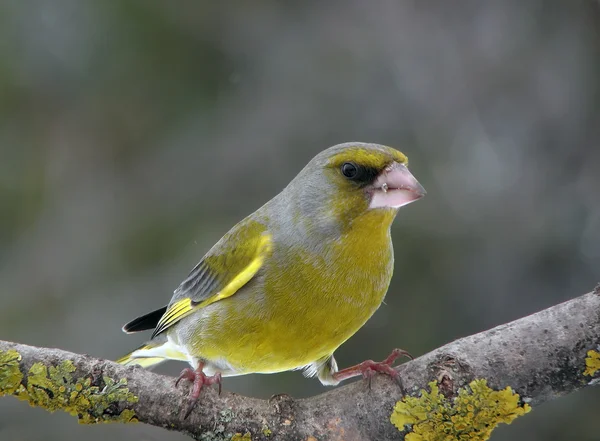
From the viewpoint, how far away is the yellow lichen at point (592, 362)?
7.91ft

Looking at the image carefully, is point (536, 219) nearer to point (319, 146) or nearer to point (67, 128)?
point (319, 146)

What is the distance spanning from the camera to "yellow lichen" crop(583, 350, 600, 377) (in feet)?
7.91

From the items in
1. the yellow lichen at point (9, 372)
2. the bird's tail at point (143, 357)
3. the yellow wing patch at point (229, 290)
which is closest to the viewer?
the yellow lichen at point (9, 372)

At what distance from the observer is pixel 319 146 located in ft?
17.1

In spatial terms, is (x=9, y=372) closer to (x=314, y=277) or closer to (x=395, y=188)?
(x=314, y=277)

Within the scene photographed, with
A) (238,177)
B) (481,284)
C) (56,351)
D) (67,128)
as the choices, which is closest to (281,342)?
(56,351)

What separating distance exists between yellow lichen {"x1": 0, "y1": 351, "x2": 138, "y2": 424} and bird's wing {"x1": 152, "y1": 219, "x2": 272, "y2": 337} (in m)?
0.73

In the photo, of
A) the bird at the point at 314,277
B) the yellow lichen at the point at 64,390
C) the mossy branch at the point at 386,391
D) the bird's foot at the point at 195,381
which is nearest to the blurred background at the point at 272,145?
the bird at the point at 314,277

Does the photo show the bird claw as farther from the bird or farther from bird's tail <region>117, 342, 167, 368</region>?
bird's tail <region>117, 342, 167, 368</region>

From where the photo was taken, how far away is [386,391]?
108 inches

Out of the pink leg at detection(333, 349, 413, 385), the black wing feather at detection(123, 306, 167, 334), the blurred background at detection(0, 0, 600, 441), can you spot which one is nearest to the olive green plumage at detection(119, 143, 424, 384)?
the pink leg at detection(333, 349, 413, 385)

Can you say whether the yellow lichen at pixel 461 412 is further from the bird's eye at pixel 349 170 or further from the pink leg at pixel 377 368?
the bird's eye at pixel 349 170

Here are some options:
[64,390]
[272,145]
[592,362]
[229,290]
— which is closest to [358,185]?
[229,290]

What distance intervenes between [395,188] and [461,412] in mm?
870
